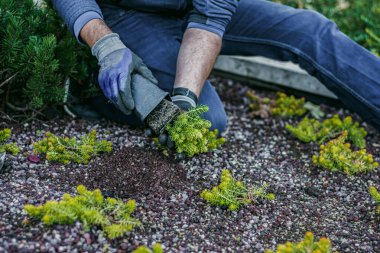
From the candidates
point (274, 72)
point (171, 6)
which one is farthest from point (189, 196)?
point (274, 72)

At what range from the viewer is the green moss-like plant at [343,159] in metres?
3.19

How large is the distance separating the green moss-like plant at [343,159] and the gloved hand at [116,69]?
1231 mm

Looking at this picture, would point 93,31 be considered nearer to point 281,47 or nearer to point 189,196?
point 189,196

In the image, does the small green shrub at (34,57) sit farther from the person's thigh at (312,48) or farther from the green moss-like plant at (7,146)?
the person's thigh at (312,48)

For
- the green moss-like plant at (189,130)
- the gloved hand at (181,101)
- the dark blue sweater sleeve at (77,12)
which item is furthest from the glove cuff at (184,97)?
the dark blue sweater sleeve at (77,12)

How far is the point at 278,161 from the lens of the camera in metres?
3.38

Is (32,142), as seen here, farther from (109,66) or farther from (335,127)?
(335,127)

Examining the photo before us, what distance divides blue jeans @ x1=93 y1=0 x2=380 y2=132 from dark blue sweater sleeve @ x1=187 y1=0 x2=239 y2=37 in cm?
28

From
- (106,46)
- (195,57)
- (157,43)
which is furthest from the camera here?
(157,43)

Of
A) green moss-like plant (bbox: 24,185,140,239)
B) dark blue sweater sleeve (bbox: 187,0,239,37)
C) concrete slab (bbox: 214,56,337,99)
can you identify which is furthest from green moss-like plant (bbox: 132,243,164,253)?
concrete slab (bbox: 214,56,337,99)

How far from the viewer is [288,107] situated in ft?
13.4

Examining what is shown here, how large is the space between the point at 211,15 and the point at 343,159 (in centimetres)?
120

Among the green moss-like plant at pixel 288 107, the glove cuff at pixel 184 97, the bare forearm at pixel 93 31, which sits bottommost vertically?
the green moss-like plant at pixel 288 107

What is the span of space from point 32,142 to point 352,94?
6.75ft
